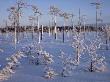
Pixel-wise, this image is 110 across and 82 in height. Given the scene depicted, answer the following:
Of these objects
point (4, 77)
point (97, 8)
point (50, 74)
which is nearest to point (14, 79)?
point (4, 77)

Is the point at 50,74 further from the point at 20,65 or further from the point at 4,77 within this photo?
the point at 20,65

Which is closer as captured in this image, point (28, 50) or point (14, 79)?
point (14, 79)

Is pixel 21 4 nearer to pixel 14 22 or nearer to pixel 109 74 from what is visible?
pixel 14 22

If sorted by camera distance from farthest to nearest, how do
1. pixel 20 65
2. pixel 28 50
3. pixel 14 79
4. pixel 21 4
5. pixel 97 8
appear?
pixel 97 8 < pixel 21 4 < pixel 28 50 < pixel 20 65 < pixel 14 79

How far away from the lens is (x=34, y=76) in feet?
58.6

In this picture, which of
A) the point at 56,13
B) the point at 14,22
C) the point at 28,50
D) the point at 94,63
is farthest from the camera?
the point at 56,13

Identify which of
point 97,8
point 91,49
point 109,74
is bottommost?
point 109,74

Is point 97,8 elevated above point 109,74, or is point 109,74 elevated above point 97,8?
point 97,8

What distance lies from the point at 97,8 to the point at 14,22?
17968mm

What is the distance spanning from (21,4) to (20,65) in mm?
25505

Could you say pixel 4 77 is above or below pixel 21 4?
below

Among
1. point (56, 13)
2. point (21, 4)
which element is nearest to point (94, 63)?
point (21, 4)

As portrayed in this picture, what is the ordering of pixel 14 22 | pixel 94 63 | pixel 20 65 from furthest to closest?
pixel 14 22, pixel 20 65, pixel 94 63

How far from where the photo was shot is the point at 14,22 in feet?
172
